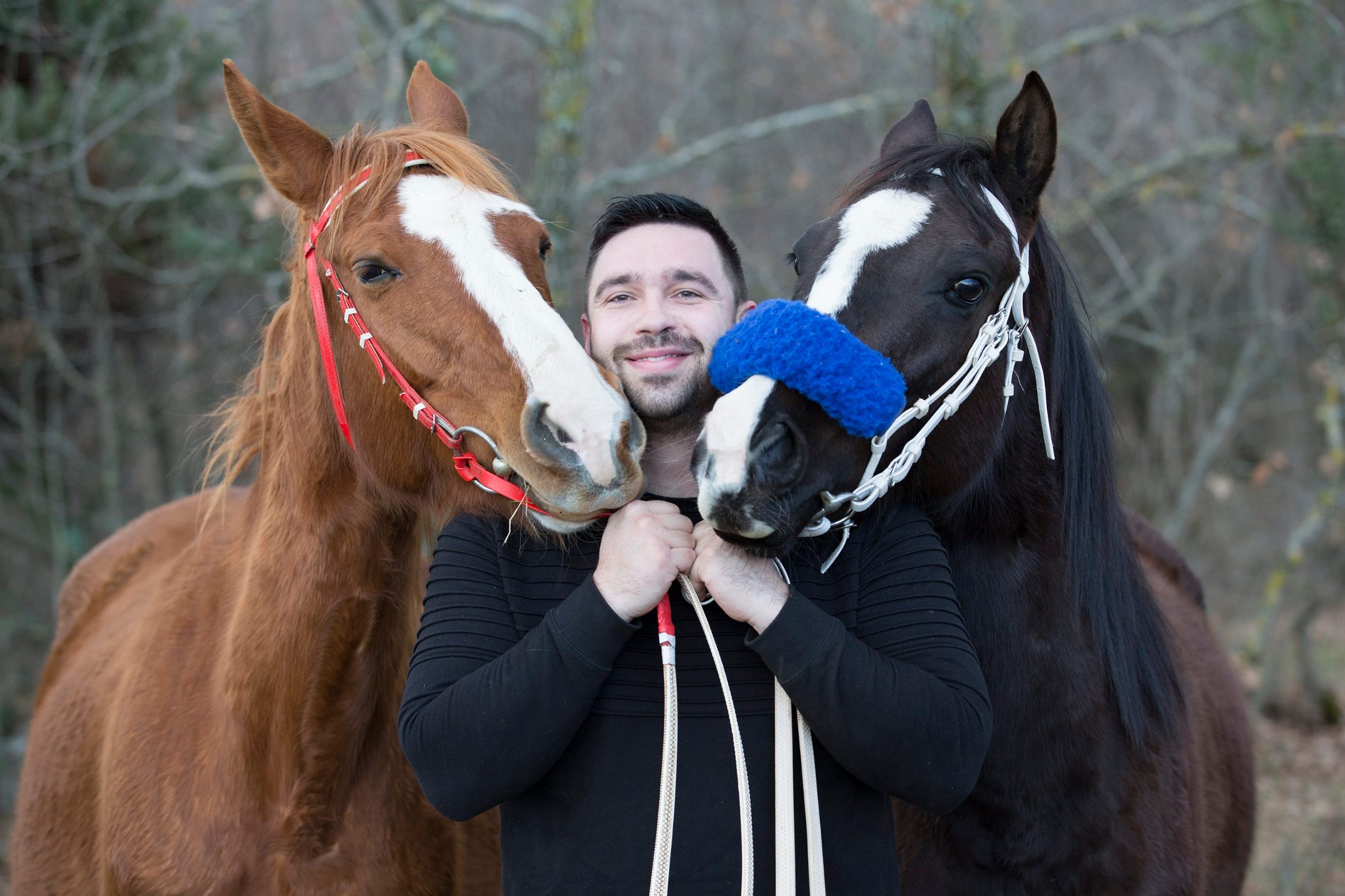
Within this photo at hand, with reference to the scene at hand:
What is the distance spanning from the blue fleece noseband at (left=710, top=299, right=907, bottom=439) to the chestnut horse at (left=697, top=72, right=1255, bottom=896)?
0.17 m

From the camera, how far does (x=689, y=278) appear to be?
2.09 metres

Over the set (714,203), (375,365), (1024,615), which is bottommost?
(1024,615)

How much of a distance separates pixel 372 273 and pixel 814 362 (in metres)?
0.97

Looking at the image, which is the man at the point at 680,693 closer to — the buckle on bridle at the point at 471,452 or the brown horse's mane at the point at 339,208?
the buckle on bridle at the point at 471,452

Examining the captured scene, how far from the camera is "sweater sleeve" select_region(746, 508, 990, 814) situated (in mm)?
1591

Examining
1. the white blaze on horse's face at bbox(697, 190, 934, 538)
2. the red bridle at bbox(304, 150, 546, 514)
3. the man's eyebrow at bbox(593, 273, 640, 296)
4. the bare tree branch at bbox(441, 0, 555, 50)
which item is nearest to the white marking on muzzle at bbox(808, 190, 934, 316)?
the white blaze on horse's face at bbox(697, 190, 934, 538)

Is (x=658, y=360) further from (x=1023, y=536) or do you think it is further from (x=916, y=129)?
(x=916, y=129)

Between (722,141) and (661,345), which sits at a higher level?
(722,141)

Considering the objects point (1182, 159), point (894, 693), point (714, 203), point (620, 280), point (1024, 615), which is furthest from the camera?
point (714, 203)

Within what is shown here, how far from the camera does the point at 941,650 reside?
1733mm

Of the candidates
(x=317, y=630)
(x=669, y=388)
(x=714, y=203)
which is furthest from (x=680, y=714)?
(x=714, y=203)

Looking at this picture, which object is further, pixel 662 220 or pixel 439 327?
pixel 662 220

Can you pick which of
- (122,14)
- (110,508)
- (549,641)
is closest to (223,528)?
(549,641)

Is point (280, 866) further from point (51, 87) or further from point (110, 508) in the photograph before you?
point (51, 87)
